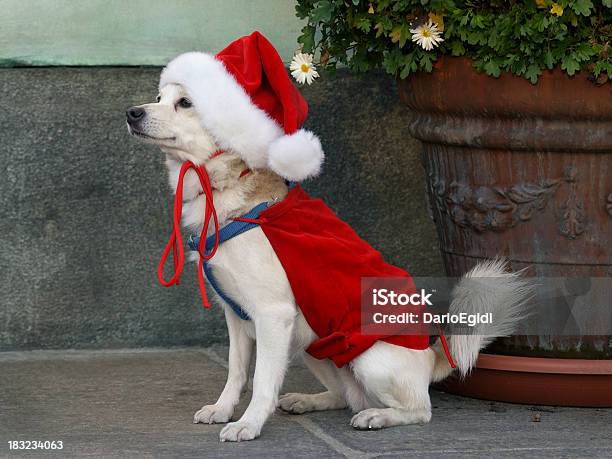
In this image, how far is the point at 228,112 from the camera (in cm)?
291

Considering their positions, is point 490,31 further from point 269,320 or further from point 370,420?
point 370,420

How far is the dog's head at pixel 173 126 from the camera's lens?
2.89 meters

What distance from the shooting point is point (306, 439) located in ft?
9.67

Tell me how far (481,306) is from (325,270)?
1.73 ft

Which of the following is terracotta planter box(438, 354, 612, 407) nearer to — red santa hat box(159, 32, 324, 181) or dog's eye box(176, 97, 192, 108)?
red santa hat box(159, 32, 324, 181)

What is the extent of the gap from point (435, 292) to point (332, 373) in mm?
788

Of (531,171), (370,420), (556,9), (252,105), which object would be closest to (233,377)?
(370,420)

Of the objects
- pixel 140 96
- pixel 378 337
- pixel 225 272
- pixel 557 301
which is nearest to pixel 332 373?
pixel 378 337

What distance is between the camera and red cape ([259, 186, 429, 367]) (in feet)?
9.73

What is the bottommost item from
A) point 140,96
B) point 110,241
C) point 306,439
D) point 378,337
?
point 306,439

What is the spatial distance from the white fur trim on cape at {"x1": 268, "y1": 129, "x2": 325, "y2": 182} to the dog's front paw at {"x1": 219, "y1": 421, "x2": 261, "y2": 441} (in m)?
0.72

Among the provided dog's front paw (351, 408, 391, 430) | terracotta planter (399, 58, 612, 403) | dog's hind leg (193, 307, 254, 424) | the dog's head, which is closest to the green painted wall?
terracotta planter (399, 58, 612, 403)

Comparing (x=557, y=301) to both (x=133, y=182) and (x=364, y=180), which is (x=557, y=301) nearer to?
(x=364, y=180)

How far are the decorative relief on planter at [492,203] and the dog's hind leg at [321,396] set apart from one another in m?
0.66
